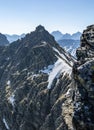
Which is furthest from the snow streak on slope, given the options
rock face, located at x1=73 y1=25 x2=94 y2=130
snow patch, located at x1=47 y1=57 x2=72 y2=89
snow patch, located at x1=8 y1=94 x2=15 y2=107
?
rock face, located at x1=73 y1=25 x2=94 y2=130

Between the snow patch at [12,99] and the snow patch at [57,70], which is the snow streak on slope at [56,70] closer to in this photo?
the snow patch at [57,70]

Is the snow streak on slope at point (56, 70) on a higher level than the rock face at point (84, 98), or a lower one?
lower

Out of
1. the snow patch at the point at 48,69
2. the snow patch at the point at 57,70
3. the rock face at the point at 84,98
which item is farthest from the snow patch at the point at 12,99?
the rock face at the point at 84,98

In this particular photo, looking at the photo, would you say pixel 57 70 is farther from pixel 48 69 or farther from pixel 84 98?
pixel 84 98

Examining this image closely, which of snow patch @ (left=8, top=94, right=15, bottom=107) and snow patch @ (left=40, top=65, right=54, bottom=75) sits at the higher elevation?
snow patch @ (left=40, top=65, right=54, bottom=75)

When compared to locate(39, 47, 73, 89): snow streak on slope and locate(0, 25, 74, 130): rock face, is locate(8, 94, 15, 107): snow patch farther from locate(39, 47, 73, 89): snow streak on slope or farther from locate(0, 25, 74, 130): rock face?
locate(39, 47, 73, 89): snow streak on slope

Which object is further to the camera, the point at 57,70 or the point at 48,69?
the point at 48,69

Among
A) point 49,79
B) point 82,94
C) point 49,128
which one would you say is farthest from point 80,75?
point 49,79

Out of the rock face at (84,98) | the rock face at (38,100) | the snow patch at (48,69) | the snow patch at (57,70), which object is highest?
the rock face at (84,98)

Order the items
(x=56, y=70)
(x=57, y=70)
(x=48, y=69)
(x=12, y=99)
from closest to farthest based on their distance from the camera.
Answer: (x=57, y=70) → (x=56, y=70) → (x=12, y=99) → (x=48, y=69)

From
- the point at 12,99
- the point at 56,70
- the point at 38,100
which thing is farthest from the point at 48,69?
the point at 38,100

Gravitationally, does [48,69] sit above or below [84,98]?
below

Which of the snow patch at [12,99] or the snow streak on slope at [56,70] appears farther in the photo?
the snow patch at [12,99]

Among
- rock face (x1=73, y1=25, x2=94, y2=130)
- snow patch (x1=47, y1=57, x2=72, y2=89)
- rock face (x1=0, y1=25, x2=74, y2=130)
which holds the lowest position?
rock face (x1=0, y1=25, x2=74, y2=130)
